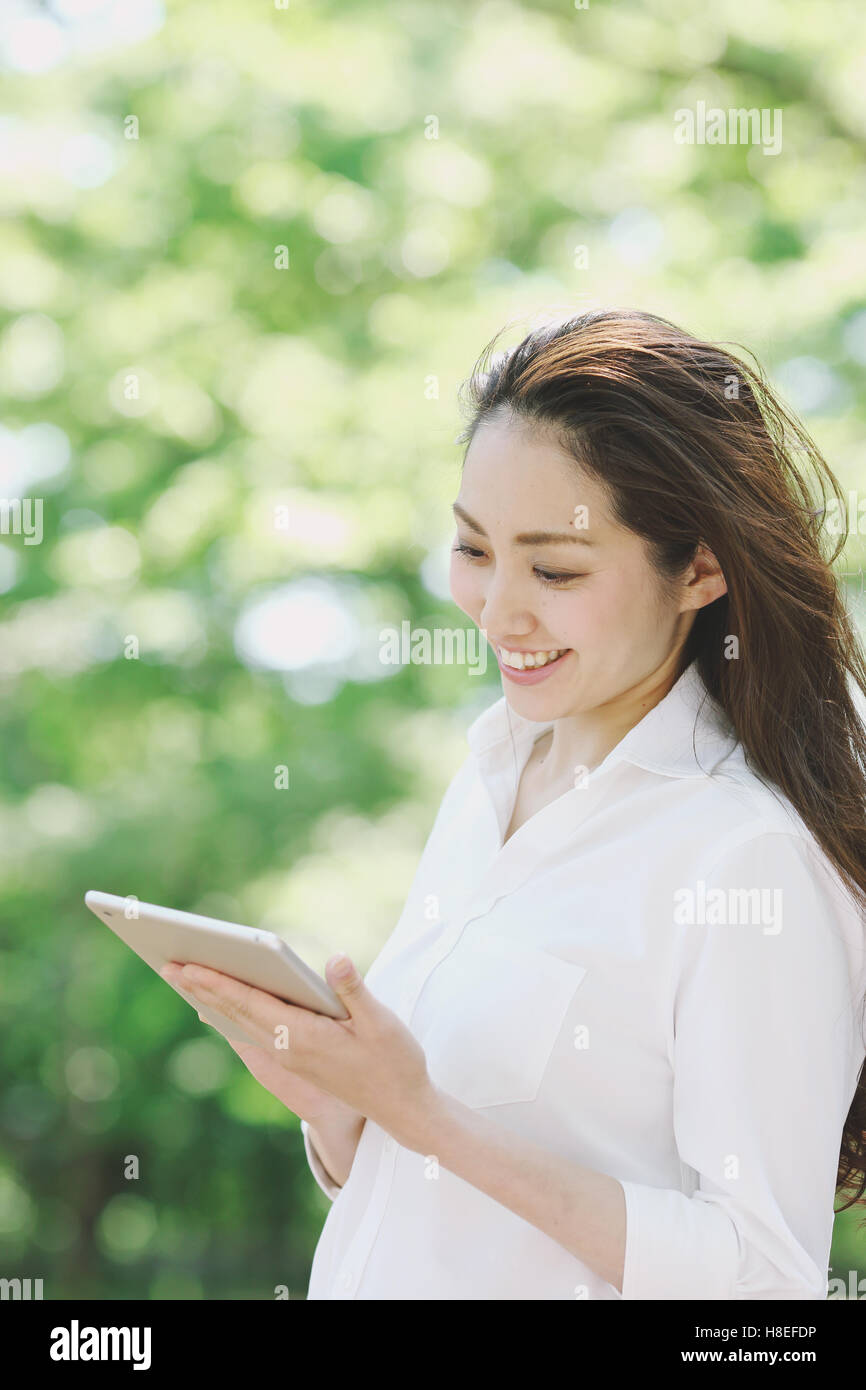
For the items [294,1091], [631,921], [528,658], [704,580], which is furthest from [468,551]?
[294,1091]

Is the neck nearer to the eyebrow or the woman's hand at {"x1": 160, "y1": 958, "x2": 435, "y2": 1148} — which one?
the eyebrow

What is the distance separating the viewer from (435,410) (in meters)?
4.14

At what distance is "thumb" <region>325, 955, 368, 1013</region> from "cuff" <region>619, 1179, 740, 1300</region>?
0.31m

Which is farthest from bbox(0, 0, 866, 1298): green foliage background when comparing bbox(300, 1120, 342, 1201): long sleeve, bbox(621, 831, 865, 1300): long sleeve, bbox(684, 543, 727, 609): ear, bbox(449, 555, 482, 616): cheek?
bbox(621, 831, 865, 1300): long sleeve

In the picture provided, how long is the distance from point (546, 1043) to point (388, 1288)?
1.07 feet

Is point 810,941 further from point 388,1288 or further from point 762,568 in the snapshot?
point 388,1288

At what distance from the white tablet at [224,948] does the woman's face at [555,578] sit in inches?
16.7

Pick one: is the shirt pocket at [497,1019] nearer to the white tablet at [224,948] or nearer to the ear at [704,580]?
the white tablet at [224,948]

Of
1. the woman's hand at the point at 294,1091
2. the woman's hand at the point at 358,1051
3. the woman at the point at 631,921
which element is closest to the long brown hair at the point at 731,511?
the woman at the point at 631,921

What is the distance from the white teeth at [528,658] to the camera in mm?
1444

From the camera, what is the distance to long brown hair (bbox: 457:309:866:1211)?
54.5 inches

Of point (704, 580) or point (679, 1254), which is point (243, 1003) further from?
point (704, 580)

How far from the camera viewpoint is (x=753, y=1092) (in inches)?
47.9
